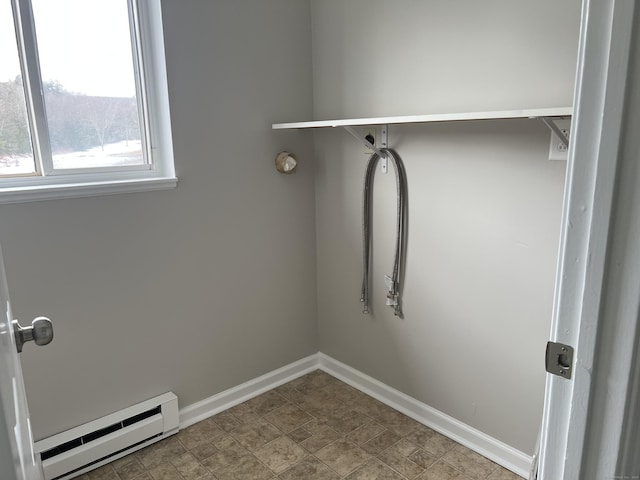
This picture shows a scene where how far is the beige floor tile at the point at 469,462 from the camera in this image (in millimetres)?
2004

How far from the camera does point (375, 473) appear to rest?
6.61ft

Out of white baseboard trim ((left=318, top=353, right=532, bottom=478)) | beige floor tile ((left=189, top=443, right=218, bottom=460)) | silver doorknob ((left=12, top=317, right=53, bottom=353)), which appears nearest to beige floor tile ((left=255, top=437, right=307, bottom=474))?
beige floor tile ((left=189, top=443, right=218, bottom=460))

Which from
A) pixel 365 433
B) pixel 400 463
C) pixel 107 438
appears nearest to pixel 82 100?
pixel 107 438

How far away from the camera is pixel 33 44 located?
182 centimetres

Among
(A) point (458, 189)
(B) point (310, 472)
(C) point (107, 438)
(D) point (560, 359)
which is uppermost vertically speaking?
(A) point (458, 189)

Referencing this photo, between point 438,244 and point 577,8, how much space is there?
1.03 meters

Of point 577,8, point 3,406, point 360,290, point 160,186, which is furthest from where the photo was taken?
point 360,290

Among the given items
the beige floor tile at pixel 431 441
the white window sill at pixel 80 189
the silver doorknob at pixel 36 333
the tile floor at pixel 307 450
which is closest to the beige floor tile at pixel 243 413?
the tile floor at pixel 307 450

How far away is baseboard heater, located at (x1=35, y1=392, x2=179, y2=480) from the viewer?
194cm

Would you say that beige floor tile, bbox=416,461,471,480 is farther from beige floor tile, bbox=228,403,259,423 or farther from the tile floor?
beige floor tile, bbox=228,403,259,423

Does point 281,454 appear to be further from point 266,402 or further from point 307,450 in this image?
point 266,402

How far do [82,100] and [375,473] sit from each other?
201 centimetres

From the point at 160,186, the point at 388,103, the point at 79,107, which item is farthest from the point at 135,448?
the point at 388,103

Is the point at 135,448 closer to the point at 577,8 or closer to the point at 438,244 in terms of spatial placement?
the point at 438,244
